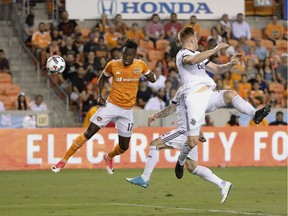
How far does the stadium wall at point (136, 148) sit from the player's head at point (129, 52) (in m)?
6.87

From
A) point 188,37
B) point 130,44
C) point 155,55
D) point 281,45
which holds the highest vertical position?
point 188,37

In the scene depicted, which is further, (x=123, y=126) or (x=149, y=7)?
A: (x=149, y=7)

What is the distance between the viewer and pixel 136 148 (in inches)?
1064

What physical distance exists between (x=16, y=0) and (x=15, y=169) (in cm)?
715

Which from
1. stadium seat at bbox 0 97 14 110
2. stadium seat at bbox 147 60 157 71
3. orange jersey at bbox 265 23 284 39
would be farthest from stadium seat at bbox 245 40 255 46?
stadium seat at bbox 0 97 14 110

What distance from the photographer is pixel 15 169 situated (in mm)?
26484

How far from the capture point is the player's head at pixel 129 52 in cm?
1931

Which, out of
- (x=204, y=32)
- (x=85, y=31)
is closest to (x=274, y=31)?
(x=204, y=32)

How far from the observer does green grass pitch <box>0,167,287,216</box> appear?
680 inches

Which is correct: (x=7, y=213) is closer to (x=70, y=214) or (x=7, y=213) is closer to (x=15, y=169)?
(x=70, y=214)

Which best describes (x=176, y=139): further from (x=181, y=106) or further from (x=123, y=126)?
(x=123, y=126)

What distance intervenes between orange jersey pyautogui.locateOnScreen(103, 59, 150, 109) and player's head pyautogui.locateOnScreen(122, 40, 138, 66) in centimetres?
16

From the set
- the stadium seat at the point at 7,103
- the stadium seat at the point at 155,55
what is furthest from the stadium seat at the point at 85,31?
the stadium seat at the point at 7,103

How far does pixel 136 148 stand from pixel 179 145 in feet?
30.7
